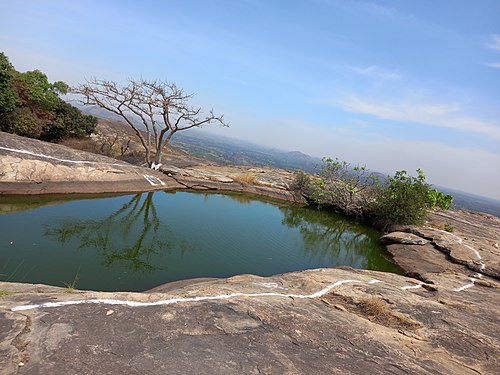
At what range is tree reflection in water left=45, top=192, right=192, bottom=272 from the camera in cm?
881

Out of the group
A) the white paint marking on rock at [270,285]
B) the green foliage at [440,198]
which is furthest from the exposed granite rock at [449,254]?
the white paint marking on rock at [270,285]

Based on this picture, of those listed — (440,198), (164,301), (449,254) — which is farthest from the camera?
(440,198)

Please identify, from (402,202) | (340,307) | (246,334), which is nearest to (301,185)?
(402,202)

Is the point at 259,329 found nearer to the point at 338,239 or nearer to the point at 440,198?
the point at 338,239

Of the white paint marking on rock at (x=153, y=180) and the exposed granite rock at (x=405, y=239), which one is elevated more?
the exposed granite rock at (x=405, y=239)

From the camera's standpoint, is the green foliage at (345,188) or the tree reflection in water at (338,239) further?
the green foliage at (345,188)

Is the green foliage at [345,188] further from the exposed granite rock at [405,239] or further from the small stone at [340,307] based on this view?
the small stone at [340,307]

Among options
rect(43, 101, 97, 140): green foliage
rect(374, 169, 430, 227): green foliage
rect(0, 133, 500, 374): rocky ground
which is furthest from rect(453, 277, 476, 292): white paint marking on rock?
rect(43, 101, 97, 140): green foliage

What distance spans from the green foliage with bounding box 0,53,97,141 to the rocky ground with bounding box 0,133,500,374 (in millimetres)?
16252

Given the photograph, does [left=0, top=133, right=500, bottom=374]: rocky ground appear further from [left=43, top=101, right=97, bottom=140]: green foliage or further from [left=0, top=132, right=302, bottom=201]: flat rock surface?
[left=43, top=101, right=97, bottom=140]: green foliage

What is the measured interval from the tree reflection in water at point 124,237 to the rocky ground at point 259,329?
7.10ft

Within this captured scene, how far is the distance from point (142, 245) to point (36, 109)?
51.9 feet

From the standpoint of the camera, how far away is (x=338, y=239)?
53.2ft

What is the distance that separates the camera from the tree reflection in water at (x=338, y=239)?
12.9m
